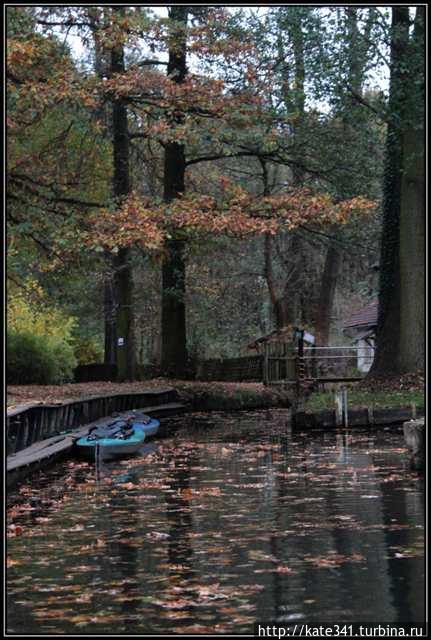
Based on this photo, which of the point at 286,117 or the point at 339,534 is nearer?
the point at 339,534

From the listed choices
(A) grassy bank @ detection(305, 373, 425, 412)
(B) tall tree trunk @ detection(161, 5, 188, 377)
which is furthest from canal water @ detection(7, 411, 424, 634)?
(B) tall tree trunk @ detection(161, 5, 188, 377)

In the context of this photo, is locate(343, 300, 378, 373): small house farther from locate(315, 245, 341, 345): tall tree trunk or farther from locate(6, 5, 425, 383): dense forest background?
locate(6, 5, 425, 383): dense forest background

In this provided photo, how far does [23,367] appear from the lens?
1204 inches

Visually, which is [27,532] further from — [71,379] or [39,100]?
[71,379]

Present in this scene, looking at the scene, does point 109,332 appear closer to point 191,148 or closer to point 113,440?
point 191,148

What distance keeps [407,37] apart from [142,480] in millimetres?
13440

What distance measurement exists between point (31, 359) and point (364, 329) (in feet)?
88.0

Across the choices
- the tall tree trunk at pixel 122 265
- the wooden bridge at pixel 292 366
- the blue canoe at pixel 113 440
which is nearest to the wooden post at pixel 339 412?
the blue canoe at pixel 113 440

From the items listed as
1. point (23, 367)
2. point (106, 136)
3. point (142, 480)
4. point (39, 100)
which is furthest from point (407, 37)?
point (23, 367)

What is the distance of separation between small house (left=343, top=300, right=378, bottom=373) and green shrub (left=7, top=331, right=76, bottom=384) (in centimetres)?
2193

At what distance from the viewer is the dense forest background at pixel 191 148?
22.9 metres

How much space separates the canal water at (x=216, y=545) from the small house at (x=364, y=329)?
33.9 meters

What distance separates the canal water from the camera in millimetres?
6859

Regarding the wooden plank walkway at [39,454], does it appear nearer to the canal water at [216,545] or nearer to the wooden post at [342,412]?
the canal water at [216,545]
